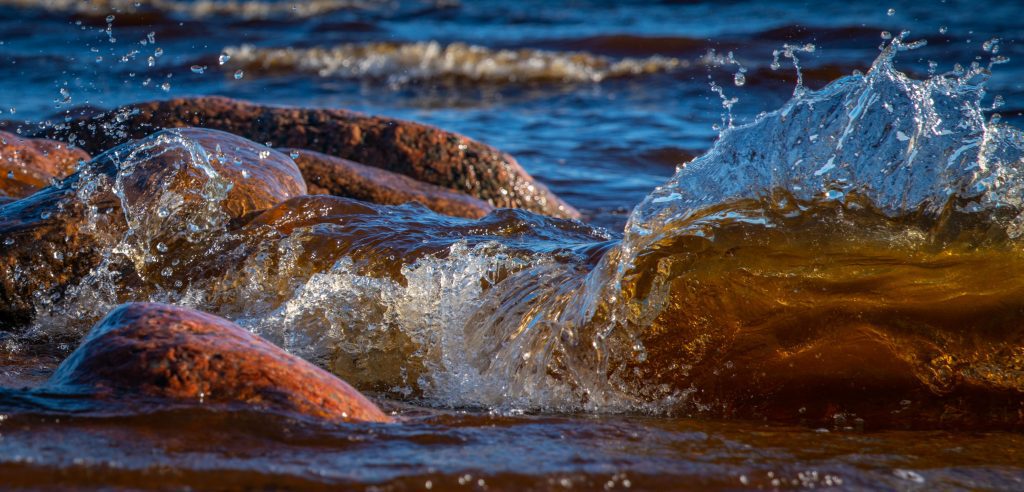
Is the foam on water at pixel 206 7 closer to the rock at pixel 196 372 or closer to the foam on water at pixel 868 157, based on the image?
the foam on water at pixel 868 157

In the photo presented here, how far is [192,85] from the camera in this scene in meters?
11.2

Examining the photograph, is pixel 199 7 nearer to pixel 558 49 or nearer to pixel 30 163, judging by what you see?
pixel 558 49

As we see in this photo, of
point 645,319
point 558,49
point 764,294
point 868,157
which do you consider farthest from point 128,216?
point 558,49

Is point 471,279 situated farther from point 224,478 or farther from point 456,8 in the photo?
point 456,8

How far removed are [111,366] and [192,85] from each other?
900cm

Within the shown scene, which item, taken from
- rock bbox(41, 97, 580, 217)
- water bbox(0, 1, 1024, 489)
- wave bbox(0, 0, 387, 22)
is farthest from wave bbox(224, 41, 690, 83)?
water bbox(0, 1, 1024, 489)

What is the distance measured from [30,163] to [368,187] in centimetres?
150

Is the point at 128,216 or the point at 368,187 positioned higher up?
the point at 128,216

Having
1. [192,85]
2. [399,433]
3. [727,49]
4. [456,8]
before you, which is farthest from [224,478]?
[456,8]

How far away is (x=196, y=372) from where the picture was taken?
2.65 m

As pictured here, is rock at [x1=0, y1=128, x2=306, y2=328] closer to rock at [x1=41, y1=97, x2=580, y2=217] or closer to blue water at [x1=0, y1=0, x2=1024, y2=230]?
rock at [x1=41, y1=97, x2=580, y2=217]

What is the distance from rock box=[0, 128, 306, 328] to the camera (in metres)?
3.92

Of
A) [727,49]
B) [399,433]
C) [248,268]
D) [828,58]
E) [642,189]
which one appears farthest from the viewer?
[727,49]

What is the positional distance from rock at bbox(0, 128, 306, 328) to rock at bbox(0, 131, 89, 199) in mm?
759
